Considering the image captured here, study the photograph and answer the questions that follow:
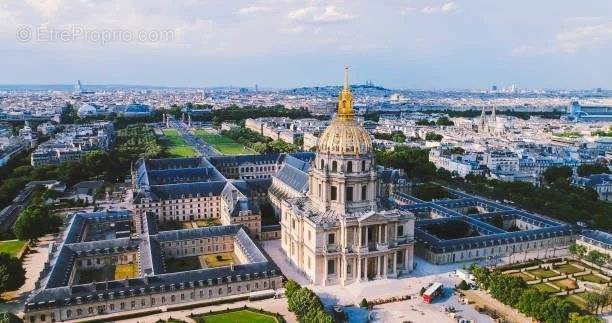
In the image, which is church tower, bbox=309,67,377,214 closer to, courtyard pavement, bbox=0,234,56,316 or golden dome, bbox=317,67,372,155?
golden dome, bbox=317,67,372,155

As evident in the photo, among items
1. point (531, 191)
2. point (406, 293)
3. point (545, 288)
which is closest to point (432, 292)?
point (406, 293)

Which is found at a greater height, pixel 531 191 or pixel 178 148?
pixel 178 148

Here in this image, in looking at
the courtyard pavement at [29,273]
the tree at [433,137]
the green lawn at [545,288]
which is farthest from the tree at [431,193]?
the tree at [433,137]

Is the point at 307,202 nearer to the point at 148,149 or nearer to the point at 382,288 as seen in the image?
the point at 382,288

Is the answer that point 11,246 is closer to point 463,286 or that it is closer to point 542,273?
point 463,286

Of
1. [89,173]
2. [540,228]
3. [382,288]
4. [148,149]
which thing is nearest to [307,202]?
[382,288]

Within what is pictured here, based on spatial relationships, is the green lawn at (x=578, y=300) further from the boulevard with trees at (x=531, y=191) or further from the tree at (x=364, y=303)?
the boulevard with trees at (x=531, y=191)
